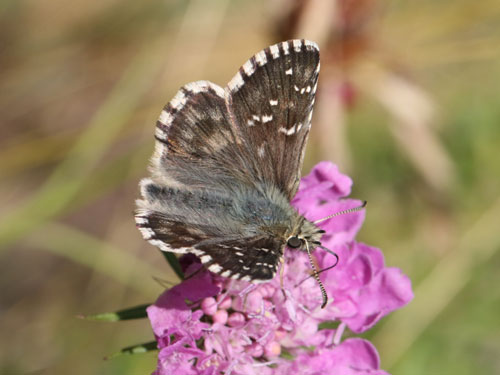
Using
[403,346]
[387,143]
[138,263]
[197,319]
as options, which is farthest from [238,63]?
[197,319]

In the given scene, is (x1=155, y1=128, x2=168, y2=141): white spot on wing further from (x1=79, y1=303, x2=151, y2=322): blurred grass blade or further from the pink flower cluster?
(x1=79, y1=303, x2=151, y2=322): blurred grass blade

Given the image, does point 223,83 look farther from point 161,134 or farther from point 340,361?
point 340,361

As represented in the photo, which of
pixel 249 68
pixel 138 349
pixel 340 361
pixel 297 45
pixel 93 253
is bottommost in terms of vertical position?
pixel 93 253

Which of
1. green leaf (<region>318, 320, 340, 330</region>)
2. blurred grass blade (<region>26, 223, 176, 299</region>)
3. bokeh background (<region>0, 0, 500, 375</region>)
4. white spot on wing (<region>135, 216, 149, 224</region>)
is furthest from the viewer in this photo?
bokeh background (<region>0, 0, 500, 375</region>)

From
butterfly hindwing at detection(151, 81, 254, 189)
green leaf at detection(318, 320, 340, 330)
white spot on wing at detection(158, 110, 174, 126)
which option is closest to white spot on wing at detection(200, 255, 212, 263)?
butterfly hindwing at detection(151, 81, 254, 189)

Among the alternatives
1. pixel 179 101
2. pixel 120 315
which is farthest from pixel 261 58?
pixel 120 315

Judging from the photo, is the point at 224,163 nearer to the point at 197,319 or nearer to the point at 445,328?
the point at 197,319

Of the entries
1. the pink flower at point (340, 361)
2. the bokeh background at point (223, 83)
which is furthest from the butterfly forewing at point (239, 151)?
the bokeh background at point (223, 83)
